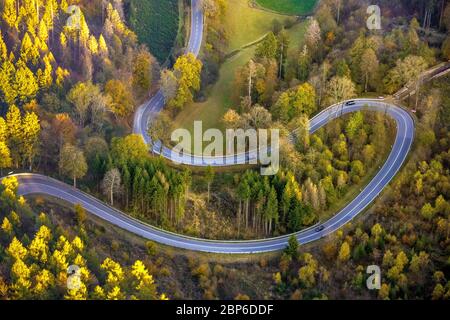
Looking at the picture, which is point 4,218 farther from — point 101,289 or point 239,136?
point 239,136

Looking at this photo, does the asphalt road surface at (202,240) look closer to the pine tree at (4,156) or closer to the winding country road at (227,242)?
the winding country road at (227,242)

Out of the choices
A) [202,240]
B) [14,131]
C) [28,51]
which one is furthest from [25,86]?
[202,240]

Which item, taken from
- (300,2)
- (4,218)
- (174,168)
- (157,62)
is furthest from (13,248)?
(300,2)

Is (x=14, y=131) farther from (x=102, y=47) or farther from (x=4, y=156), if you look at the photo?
(x=102, y=47)

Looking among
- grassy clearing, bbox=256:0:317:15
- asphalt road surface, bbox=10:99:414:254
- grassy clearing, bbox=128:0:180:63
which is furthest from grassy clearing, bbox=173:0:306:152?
asphalt road surface, bbox=10:99:414:254

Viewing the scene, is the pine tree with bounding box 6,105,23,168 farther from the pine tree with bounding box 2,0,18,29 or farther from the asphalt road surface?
the pine tree with bounding box 2,0,18,29

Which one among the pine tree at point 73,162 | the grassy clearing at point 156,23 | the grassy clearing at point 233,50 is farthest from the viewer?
the grassy clearing at point 156,23

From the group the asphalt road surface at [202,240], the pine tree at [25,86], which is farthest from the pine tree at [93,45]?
the asphalt road surface at [202,240]
